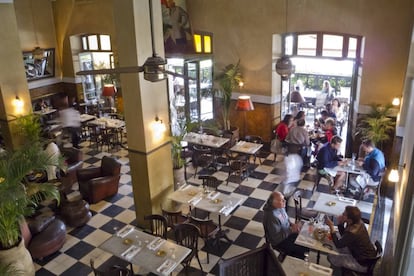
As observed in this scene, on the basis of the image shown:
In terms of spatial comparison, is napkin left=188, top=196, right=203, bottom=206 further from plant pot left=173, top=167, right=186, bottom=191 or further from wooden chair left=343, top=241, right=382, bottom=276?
wooden chair left=343, top=241, right=382, bottom=276

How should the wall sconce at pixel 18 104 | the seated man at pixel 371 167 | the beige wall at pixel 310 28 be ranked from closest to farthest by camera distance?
the seated man at pixel 371 167
the beige wall at pixel 310 28
the wall sconce at pixel 18 104

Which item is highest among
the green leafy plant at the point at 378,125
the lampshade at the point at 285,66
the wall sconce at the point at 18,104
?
the lampshade at the point at 285,66

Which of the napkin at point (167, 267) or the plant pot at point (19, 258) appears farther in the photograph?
the plant pot at point (19, 258)

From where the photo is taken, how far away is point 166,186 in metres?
7.98

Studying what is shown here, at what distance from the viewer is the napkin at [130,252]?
5.64m

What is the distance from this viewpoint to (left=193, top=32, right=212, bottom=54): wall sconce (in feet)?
39.9

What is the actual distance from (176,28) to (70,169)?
463cm

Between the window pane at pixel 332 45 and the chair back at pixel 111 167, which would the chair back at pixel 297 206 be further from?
the window pane at pixel 332 45

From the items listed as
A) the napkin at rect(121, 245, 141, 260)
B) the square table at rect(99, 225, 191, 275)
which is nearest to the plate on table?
the square table at rect(99, 225, 191, 275)

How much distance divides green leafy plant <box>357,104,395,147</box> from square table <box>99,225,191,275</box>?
19.7 feet

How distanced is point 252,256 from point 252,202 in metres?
3.67

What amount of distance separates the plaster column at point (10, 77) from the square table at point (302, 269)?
8.77 meters

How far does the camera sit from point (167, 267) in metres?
5.39

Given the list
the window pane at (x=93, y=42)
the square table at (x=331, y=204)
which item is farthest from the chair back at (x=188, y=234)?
the window pane at (x=93, y=42)
